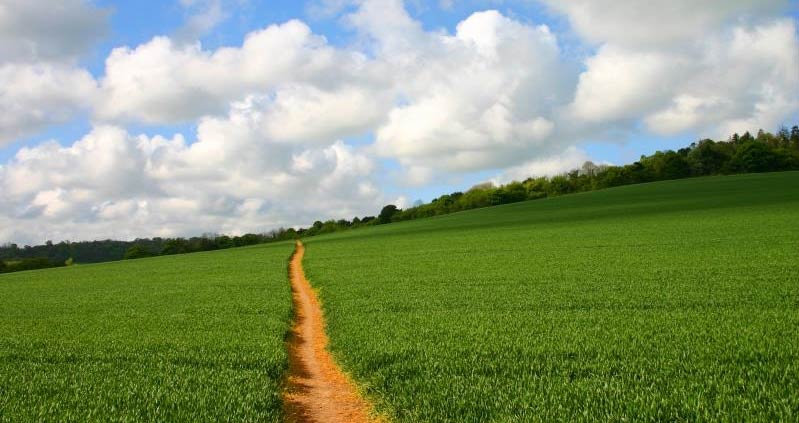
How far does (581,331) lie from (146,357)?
10.1 metres

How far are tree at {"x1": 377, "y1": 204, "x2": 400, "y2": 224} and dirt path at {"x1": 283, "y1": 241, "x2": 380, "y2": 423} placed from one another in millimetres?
125852

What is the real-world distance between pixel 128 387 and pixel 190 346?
3.55m

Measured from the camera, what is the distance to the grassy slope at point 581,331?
8.02 metres

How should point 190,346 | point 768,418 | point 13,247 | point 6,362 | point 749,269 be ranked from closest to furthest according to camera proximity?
point 768,418
point 6,362
point 190,346
point 749,269
point 13,247

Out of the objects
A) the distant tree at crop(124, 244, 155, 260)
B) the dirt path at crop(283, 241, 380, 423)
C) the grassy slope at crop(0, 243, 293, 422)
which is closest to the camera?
the grassy slope at crop(0, 243, 293, 422)

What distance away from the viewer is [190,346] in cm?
1312

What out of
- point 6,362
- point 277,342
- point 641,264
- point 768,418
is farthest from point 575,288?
point 6,362

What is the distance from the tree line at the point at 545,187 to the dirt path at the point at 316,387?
4043 inches

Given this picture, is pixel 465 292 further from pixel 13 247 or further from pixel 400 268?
pixel 13 247

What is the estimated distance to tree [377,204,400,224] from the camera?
143m

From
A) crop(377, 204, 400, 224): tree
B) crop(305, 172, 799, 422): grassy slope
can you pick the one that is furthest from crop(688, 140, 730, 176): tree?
crop(305, 172, 799, 422): grassy slope

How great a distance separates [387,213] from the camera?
5709 inches

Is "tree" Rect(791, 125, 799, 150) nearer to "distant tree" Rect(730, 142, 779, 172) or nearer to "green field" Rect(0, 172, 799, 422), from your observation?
"distant tree" Rect(730, 142, 779, 172)

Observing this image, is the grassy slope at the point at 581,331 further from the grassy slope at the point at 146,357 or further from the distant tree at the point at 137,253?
the distant tree at the point at 137,253
